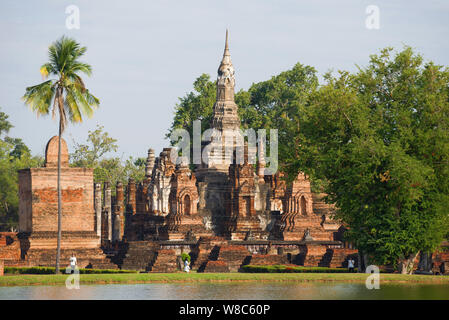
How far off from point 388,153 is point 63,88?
1340cm

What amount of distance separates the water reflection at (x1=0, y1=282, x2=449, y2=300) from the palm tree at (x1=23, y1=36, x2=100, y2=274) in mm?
8108

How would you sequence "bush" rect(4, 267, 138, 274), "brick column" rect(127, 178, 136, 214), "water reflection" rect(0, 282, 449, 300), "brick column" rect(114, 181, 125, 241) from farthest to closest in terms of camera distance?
"brick column" rect(114, 181, 125, 241) → "brick column" rect(127, 178, 136, 214) → "bush" rect(4, 267, 138, 274) → "water reflection" rect(0, 282, 449, 300)

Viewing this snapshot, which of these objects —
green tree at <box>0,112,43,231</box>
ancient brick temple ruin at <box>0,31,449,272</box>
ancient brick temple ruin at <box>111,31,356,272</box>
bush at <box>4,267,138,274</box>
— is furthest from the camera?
green tree at <box>0,112,43,231</box>

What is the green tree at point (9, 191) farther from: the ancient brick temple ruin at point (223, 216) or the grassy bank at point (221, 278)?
the grassy bank at point (221, 278)

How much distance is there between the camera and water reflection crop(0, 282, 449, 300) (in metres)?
24.6

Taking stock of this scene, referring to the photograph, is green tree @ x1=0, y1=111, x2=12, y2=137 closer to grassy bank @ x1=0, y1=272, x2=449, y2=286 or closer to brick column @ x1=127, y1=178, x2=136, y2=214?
brick column @ x1=127, y1=178, x2=136, y2=214

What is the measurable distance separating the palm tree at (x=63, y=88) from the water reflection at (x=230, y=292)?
26.6 feet

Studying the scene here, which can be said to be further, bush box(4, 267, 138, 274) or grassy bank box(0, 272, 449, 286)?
bush box(4, 267, 138, 274)

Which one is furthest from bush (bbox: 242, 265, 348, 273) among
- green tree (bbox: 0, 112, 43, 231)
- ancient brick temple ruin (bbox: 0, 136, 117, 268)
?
green tree (bbox: 0, 112, 43, 231)

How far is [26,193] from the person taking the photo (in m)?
40.5

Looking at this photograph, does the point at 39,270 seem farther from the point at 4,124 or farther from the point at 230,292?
the point at 4,124
